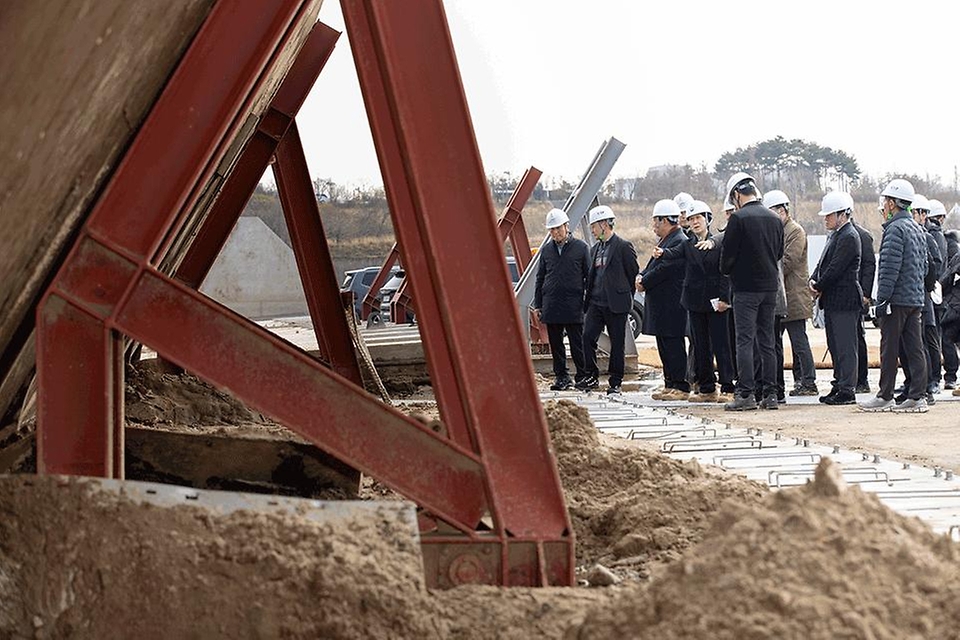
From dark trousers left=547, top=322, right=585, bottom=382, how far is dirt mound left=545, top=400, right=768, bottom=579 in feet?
20.1

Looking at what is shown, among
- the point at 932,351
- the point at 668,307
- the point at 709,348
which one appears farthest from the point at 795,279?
the point at 932,351

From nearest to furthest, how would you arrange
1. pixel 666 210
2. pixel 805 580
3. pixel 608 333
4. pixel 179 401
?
pixel 805 580, pixel 179 401, pixel 666 210, pixel 608 333

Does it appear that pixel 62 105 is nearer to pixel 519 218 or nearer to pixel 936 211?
pixel 936 211

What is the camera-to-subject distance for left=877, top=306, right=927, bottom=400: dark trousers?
10.4 metres

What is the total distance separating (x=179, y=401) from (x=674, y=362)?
5986 millimetres

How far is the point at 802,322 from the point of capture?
11.8 metres

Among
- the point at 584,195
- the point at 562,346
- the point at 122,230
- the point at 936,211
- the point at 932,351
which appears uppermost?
the point at 584,195

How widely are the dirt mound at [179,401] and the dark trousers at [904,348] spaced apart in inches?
219

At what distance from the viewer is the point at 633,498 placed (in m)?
5.42

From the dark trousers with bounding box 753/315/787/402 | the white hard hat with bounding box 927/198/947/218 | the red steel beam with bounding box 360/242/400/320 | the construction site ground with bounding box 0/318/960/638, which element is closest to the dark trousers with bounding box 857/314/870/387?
the dark trousers with bounding box 753/315/787/402

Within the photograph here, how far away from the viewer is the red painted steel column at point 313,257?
8047 mm

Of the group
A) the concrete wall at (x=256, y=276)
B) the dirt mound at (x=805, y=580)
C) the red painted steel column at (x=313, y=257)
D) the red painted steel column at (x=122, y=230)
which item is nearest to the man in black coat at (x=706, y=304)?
the red painted steel column at (x=313, y=257)

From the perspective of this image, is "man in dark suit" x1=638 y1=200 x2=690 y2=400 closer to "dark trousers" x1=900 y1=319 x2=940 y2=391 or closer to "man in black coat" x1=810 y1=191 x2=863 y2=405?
"man in black coat" x1=810 y1=191 x2=863 y2=405

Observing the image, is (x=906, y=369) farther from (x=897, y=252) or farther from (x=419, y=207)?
(x=419, y=207)
